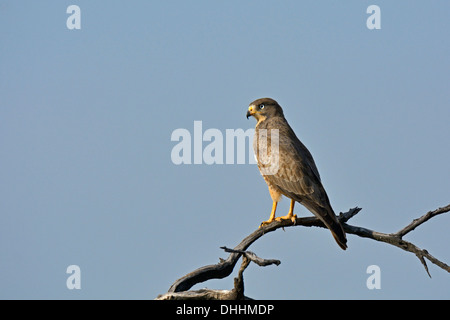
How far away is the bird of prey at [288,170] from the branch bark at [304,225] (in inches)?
7.4

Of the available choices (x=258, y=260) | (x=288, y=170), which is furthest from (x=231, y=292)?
(x=288, y=170)

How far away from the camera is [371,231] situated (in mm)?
8977

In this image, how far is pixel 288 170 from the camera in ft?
33.5

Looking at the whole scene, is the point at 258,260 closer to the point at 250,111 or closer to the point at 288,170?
the point at 288,170

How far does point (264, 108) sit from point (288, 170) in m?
1.52

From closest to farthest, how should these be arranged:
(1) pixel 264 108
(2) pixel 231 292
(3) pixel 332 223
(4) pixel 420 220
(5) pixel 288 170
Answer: (2) pixel 231 292 < (4) pixel 420 220 < (3) pixel 332 223 < (5) pixel 288 170 < (1) pixel 264 108

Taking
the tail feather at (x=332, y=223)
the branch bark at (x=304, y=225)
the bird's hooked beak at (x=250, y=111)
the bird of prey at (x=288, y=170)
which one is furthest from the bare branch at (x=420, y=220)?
the bird's hooked beak at (x=250, y=111)

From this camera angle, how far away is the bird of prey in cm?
969

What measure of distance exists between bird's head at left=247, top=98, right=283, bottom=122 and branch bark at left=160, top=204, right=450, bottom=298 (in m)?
2.20

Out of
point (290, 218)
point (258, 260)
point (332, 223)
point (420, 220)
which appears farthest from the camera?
point (290, 218)

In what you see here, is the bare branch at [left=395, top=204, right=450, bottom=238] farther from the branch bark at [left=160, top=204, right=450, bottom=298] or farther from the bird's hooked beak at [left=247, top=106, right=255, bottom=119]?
the bird's hooked beak at [left=247, top=106, right=255, bottom=119]

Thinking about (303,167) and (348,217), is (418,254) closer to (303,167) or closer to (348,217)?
(348,217)

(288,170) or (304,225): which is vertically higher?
(288,170)

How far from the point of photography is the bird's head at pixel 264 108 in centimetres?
1129
